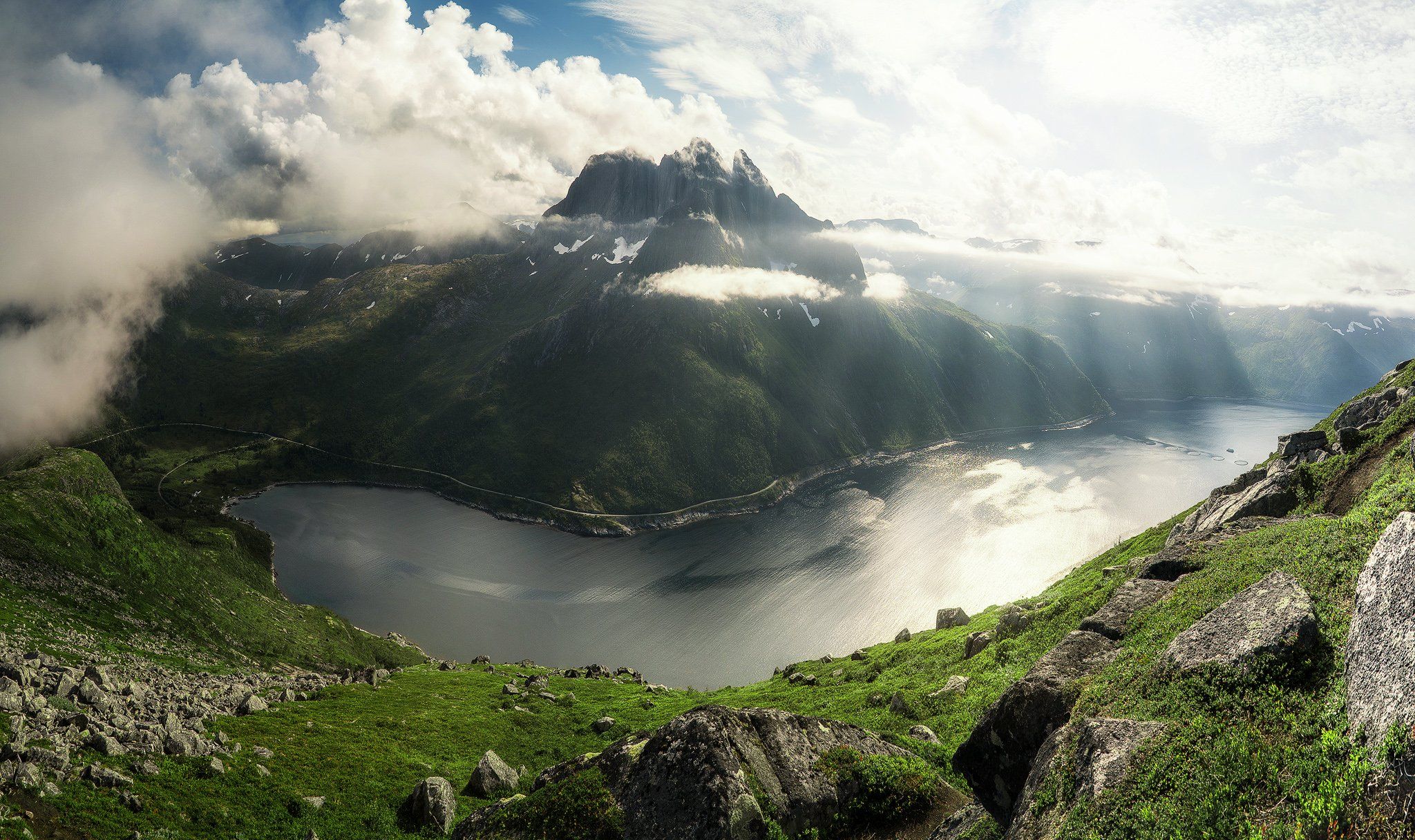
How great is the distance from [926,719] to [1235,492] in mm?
32350

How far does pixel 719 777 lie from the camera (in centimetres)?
1777

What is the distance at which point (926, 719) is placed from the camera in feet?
106

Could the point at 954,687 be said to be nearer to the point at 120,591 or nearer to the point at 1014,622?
the point at 1014,622

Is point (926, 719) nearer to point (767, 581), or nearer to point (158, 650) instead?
point (158, 650)

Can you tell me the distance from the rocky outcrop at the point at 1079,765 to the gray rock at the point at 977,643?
2553 cm

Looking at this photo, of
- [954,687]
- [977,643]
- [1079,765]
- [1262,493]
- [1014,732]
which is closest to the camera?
[1079,765]

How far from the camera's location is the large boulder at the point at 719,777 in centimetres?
1734

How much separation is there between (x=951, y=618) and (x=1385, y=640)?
175ft

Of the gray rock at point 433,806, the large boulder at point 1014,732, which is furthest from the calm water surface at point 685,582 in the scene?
the large boulder at point 1014,732

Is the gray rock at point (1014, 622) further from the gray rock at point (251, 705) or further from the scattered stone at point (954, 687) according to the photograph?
the gray rock at point (251, 705)

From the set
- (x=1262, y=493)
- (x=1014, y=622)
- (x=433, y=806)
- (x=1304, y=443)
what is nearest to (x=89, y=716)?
(x=433, y=806)

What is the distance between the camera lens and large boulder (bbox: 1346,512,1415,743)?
10.4 m

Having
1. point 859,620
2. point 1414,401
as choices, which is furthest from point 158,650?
point 859,620

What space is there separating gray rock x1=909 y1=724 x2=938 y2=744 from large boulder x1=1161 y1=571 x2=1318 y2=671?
1431 cm
